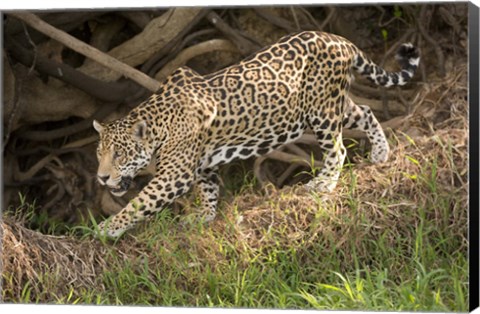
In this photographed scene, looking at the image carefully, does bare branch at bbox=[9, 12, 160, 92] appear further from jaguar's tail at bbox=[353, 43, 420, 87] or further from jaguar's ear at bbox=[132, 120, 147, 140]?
jaguar's tail at bbox=[353, 43, 420, 87]

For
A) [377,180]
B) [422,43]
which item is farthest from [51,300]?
[422,43]

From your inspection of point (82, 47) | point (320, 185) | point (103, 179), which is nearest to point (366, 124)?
point (320, 185)

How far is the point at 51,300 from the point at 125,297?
394 millimetres

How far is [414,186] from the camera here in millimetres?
6055

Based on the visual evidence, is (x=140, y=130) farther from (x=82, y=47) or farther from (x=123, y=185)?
(x=82, y=47)

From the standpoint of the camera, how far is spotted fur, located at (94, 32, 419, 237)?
6.36 meters

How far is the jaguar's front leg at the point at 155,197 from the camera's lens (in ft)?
20.9

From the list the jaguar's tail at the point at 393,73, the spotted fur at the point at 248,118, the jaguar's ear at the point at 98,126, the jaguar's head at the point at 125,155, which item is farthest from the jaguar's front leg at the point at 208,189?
the jaguar's tail at the point at 393,73

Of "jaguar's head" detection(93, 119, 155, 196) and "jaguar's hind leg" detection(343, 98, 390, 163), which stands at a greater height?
"jaguar's hind leg" detection(343, 98, 390, 163)

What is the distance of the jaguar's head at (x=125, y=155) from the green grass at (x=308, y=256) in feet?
0.83

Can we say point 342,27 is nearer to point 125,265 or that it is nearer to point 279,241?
point 279,241

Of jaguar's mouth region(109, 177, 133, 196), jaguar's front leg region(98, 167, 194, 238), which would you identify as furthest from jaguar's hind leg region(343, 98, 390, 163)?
jaguar's mouth region(109, 177, 133, 196)

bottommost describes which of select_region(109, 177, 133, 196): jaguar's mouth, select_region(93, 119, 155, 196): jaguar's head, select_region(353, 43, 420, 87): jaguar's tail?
select_region(109, 177, 133, 196): jaguar's mouth

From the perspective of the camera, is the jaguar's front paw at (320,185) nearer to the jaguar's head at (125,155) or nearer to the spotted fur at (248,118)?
the spotted fur at (248,118)
